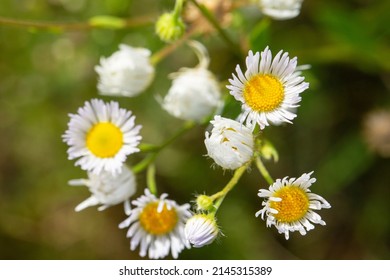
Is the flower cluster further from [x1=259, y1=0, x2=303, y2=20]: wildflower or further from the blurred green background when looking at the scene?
the blurred green background

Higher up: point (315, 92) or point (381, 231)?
point (315, 92)

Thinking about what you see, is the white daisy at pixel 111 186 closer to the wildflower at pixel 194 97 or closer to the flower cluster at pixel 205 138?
the flower cluster at pixel 205 138

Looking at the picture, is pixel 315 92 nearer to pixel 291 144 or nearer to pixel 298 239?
pixel 291 144

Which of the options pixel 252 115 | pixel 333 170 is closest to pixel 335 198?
pixel 333 170

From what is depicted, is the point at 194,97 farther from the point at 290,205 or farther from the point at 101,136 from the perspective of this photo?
the point at 290,205

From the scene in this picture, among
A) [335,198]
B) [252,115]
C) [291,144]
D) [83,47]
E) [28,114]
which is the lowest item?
[252,115]

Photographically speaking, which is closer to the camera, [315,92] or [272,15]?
[272,15]
